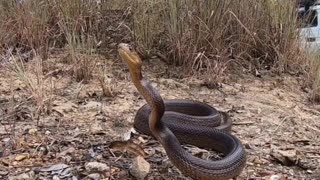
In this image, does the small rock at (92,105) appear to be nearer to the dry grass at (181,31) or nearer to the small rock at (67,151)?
the dry grass at (181,31)

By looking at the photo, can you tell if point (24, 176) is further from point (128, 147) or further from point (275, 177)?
point (275, 177)

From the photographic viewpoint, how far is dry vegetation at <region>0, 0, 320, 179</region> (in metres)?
4.78

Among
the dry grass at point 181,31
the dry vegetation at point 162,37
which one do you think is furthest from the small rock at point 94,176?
the dry grass at point 181,31

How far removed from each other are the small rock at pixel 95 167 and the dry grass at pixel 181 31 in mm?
1601

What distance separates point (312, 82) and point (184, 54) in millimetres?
1205

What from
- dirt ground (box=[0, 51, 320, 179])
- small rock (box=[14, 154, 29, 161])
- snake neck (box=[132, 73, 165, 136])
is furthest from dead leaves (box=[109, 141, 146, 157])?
small rock (box=[14, 154, 29, 161])

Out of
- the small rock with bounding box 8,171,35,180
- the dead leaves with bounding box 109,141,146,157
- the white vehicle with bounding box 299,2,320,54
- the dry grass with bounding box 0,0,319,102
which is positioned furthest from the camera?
the white vehicle with bounding box 299,2,320,54

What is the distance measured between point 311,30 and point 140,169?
3.57 meters

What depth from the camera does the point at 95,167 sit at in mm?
3010

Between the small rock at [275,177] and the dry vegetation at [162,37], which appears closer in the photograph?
the small rock at [275,177]

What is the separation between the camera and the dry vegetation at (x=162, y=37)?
188 inches

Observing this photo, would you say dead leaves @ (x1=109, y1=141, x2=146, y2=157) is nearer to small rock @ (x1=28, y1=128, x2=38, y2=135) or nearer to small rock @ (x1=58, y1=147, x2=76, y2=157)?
small rock @ (x1=58, y1=147, x2=76, y2=157)

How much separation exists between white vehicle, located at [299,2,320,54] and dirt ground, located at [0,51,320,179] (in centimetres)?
53

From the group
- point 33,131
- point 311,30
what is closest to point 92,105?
point 33,131
